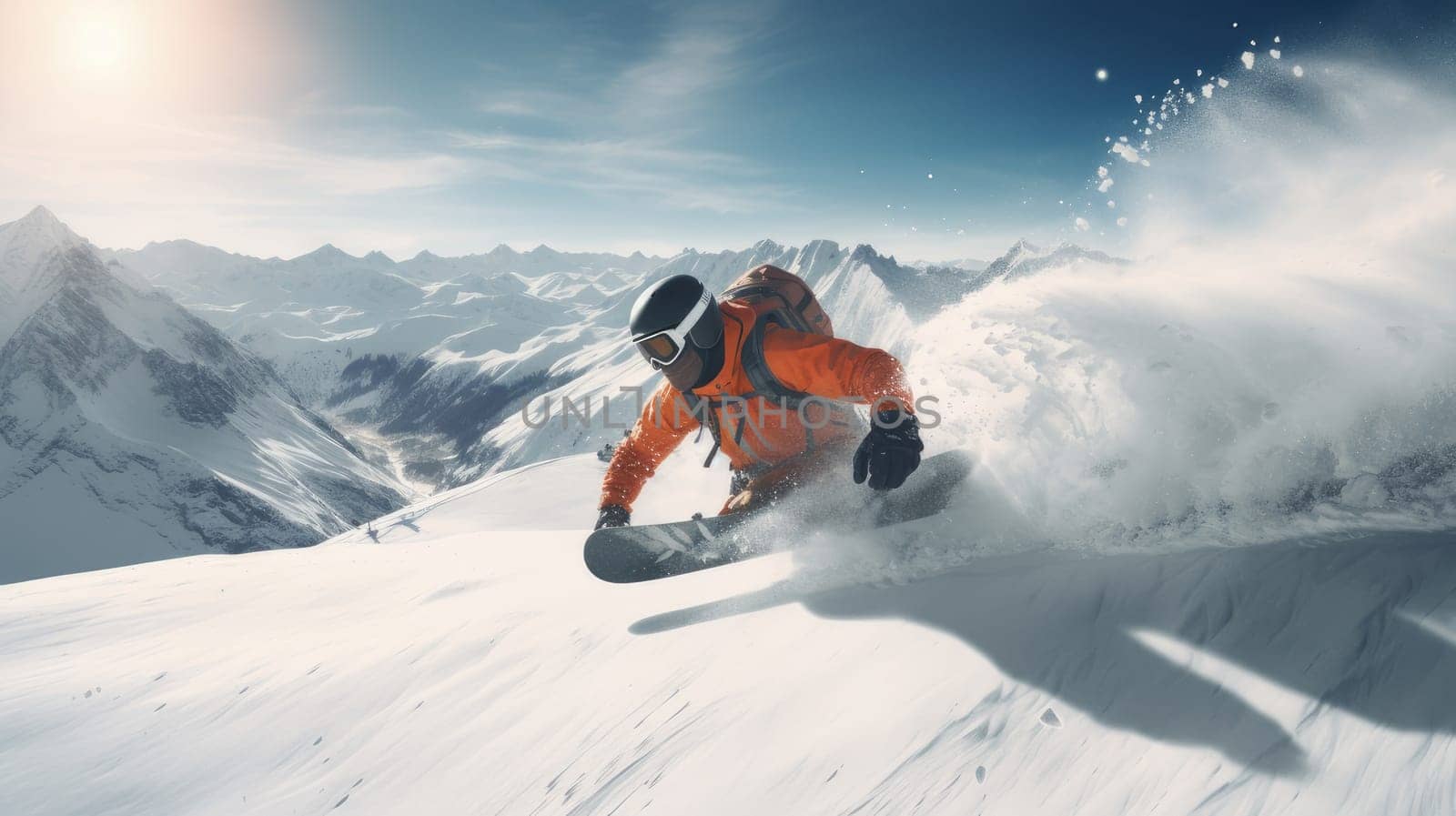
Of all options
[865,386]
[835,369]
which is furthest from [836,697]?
[835,369]

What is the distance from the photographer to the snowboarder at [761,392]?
5215 mm

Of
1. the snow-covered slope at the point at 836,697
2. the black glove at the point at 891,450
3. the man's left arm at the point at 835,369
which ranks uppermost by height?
the man's left arm at the point at 835,369

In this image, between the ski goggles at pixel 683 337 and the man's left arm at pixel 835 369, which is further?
the ski goggles at pixel 683 337

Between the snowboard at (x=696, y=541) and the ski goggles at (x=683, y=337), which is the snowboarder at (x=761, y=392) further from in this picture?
the snowboard at (x=696, y=541)

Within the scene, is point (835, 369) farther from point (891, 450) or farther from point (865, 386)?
point (891, 450)

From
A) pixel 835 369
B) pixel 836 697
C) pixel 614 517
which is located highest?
pixel 835 369

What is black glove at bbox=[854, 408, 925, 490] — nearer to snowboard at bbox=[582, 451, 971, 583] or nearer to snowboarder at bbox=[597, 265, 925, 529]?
snowboarder at bbox=[597, 265, 925, 529]

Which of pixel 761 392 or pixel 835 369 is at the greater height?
pixel 835 369

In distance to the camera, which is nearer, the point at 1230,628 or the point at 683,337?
the point at 1230,628

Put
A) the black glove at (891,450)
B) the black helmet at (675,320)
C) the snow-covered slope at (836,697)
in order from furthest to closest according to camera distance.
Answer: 1. the black helmet at (675,320)
2. the black glove at (891,450)
3. the snow-covered slope at (836,697)

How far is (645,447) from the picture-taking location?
285 inches

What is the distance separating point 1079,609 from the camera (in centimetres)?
337

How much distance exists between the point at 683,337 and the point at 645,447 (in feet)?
6.39

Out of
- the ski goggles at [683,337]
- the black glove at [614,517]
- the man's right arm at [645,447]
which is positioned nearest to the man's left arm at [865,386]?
the ski goggles at [683,337]
